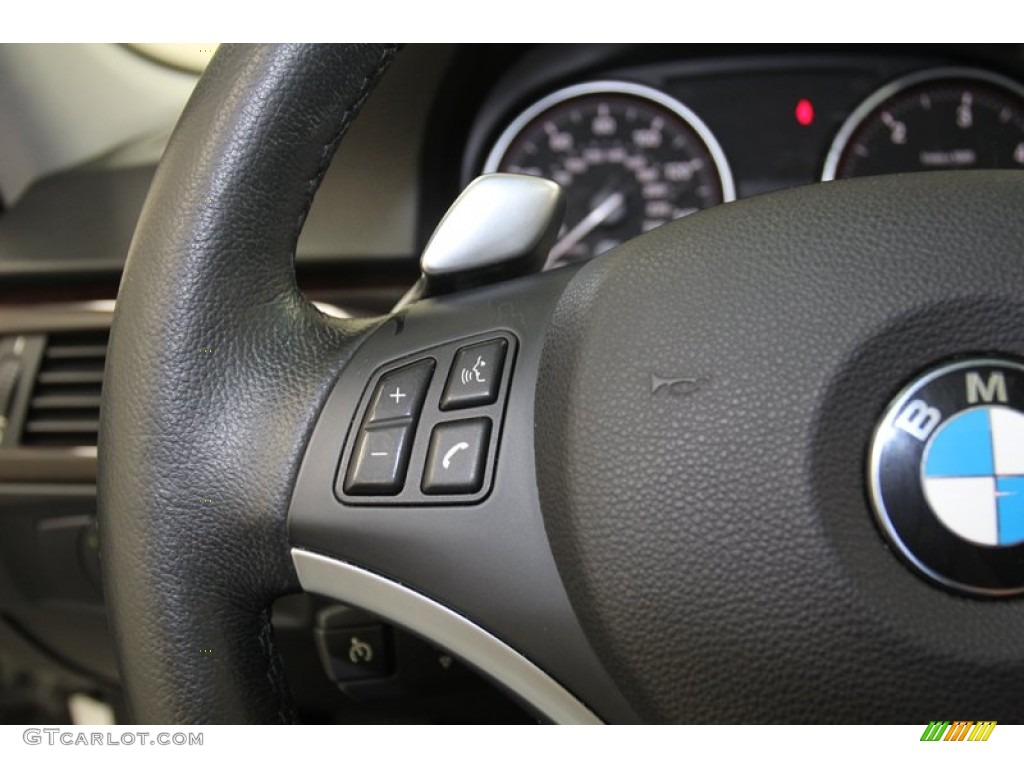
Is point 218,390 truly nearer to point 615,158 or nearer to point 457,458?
point 457,458

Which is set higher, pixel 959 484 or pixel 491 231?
pixel 491 231

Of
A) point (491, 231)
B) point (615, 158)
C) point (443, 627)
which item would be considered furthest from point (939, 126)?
point (443, 627)

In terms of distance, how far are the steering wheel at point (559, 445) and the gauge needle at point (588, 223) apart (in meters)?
0.55

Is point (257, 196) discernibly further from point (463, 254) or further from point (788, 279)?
point (788, 279)

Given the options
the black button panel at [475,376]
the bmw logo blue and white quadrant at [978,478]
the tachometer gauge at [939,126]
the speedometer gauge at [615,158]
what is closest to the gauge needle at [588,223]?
the speedometer gauge at [615,158]

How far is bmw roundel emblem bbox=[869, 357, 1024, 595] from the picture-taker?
383mm

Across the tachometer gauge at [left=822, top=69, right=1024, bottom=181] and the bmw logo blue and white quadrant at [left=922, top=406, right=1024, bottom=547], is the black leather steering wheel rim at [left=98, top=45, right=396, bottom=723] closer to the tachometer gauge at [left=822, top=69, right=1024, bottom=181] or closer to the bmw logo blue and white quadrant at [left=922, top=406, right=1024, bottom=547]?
the bmw logo blue and white quadrant at [left=922, top=406, right=1024, bottom=547]

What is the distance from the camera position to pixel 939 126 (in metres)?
1.06

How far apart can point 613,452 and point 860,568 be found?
115mm

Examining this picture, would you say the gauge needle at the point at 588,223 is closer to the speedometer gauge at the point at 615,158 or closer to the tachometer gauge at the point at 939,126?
the speedometer gauge at the point at 615,158

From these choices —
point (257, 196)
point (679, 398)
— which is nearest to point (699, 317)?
point (679, 398)

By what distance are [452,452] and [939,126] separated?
867mm

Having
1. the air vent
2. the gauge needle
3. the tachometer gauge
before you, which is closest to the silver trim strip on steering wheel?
the air vent
